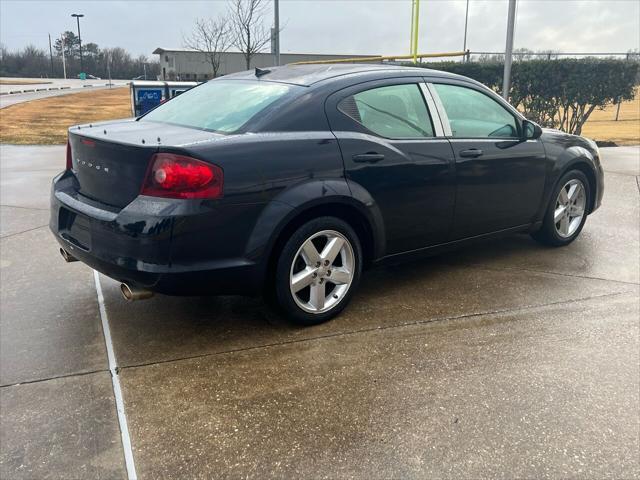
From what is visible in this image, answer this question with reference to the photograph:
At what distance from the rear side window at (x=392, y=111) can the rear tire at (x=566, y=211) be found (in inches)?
65.4

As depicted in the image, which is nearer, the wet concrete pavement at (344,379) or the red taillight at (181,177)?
the wet concrete pavement at (344,379)

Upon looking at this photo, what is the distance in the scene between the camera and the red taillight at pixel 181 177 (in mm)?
3033

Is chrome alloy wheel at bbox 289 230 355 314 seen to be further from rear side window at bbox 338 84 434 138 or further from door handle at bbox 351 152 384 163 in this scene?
rear side window at bbox 338 84 434 138

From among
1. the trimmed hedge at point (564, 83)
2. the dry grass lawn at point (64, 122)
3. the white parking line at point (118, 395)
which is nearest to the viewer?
the white parking line at point (118, 395)

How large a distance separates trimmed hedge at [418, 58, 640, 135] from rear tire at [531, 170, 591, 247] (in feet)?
34.3

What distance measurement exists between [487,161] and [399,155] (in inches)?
34.8

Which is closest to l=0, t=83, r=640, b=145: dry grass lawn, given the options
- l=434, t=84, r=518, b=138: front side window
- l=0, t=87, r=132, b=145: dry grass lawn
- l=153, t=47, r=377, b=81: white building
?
l=0, t=87, r=132, b=145: dry grass lawn

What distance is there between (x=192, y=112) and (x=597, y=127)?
20749 millimetres

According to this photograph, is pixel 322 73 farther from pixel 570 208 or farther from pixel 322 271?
pixel 570 208

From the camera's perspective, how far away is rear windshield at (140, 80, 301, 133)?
359cm

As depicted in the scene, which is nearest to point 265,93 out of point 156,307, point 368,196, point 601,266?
point 368,196

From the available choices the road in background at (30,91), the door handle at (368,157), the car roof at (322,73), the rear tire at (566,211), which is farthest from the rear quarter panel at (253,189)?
the road in background at (30,91)

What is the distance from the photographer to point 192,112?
13.0 feet

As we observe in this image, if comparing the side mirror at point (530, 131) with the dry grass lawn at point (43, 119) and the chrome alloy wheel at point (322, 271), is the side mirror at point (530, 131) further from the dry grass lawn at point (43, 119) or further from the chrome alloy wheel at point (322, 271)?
the dry grass lawn at point (43, 119)
